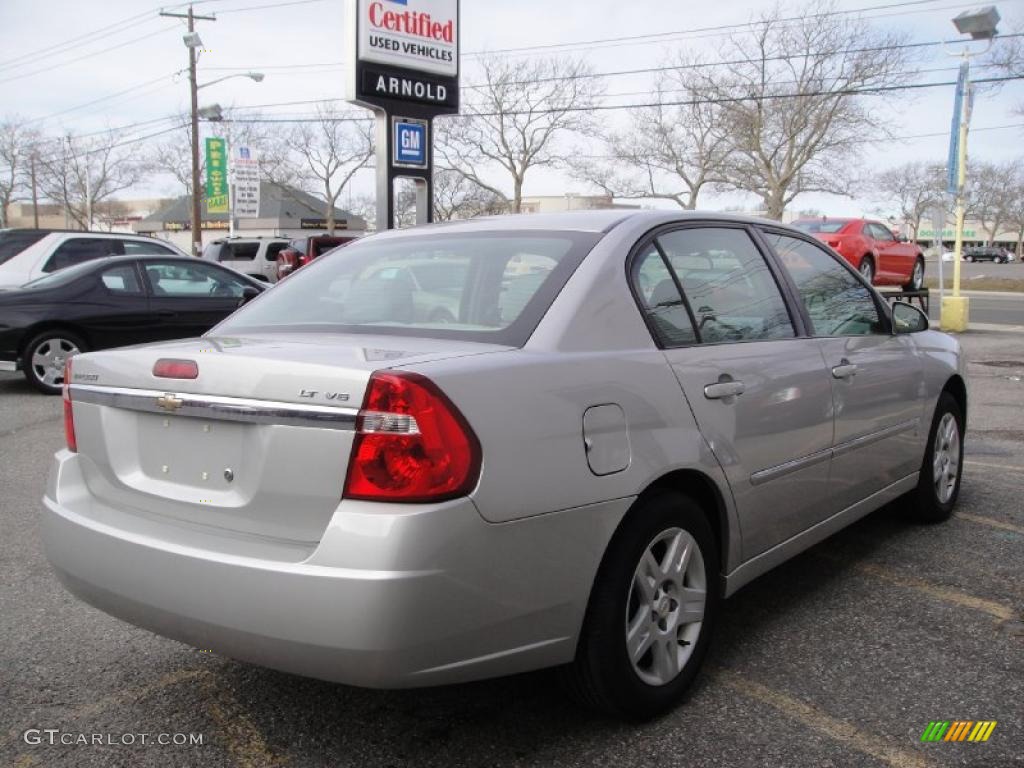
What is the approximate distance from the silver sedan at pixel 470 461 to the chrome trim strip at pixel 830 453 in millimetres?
17

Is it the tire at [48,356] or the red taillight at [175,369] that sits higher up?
the red taillight at [175,369]

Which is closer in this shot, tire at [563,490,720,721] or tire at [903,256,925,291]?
tire at [563,490,720,721]

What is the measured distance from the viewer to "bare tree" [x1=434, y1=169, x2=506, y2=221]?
5644 cm

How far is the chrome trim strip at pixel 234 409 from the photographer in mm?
2275

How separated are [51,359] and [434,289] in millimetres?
7808

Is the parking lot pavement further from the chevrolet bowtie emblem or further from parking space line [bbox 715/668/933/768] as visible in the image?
the chevrolet bowtie emblem

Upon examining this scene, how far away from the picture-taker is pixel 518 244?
3205 mm

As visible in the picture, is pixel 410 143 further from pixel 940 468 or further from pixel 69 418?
pixel 69 418

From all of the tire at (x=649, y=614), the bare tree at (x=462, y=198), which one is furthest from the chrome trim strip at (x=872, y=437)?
the bare tree at (x=462, y=198)

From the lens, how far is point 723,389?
3104 millimetres

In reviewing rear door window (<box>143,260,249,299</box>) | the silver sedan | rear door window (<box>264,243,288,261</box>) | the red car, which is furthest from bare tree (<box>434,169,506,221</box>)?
the silver sedan

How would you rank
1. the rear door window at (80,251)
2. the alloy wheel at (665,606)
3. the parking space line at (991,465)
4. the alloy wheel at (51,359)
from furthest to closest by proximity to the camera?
the rear door window at (80,251)
the alloy wheel at (51,359)
the parking space line at (991,465)
the alloy wheel at (665,606)

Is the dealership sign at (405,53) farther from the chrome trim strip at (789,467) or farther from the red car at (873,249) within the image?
the chrome trim strip at (789,467)

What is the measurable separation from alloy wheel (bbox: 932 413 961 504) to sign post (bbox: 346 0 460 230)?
7.51m
